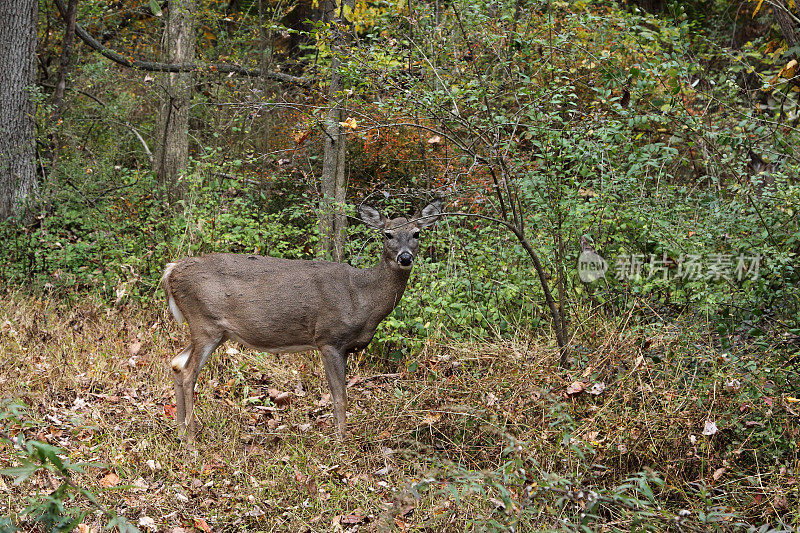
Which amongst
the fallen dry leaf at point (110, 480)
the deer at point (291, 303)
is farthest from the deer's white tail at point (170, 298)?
the fallen dry leaf at point (110, 480)

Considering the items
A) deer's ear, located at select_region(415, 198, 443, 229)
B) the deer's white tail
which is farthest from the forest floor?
deer's ear, located at select_region(415, 198, 443, 229)

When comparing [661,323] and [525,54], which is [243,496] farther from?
[525,54]

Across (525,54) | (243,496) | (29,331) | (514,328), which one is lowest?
(29,331)

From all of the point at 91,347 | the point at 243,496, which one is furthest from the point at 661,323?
the point at 91,347

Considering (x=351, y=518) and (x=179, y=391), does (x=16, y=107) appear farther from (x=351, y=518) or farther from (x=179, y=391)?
(x=351, y=518)

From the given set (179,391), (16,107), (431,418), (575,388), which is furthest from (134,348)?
(16,107)

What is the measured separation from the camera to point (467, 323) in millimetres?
6867

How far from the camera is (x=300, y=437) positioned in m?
5.85

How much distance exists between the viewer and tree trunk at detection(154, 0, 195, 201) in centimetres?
1014

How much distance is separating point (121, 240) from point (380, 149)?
3.05m

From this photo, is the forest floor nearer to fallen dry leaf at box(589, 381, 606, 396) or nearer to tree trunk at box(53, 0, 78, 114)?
fallen dry leaf at box(589, 381, 606, 396)

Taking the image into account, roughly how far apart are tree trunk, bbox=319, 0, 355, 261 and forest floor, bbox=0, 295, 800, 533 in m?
1.77

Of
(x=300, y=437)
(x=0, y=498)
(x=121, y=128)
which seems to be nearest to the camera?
(x=0, y=498)

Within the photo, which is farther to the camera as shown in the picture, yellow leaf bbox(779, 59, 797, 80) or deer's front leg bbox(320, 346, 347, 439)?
deer's front leg bbox(320, 346, 347, 439)
